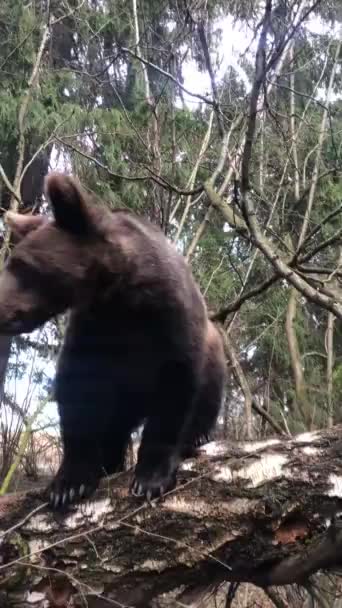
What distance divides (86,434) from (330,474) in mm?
1209

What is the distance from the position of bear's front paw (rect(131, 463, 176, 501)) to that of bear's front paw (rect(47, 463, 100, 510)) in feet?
0.78

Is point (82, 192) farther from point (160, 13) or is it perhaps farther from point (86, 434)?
point (160, 13)

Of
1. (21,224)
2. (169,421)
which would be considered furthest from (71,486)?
(21,224)

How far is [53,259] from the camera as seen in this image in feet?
9.68

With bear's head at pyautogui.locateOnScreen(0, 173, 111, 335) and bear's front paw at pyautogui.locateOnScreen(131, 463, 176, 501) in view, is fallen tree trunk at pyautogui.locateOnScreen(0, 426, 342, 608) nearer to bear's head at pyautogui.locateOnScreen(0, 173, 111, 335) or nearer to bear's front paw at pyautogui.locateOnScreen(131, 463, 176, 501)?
bear's front paw at pyautogui.locateOnScreen(131, 463, 176, 501)

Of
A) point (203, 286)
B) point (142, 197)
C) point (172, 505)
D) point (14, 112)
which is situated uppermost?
point (14, 112)

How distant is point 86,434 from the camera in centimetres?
342

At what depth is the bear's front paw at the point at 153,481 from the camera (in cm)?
301

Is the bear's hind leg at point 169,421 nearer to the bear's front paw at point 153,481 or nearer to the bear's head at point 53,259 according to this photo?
the bear's front paw at point 153,481

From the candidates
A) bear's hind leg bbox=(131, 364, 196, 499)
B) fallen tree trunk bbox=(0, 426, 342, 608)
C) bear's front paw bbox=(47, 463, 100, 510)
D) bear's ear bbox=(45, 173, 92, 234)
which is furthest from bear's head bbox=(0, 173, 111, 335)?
fallen tree trunk bbox=(0, 426, 342, 608)

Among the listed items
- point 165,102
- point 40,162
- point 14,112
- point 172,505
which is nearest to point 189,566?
point 172,505

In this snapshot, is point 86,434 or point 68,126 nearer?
point 86,434

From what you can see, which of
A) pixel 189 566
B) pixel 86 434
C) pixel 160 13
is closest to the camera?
pixel 189 566

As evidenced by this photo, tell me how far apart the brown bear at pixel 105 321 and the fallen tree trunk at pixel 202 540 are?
0.60 ft
